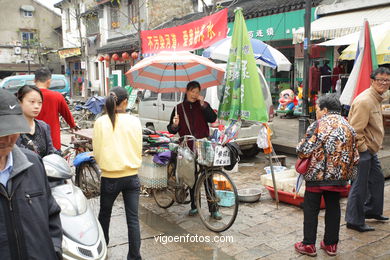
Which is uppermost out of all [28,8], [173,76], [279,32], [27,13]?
[28,8]

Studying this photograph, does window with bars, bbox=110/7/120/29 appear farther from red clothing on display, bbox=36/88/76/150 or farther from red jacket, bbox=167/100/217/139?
red jacket, bbox=167/100/217/139

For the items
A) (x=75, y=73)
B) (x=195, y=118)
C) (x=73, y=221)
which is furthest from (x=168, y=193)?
(x=75, y=73)

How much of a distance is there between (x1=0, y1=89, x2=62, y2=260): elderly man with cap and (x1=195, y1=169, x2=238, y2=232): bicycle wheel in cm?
283

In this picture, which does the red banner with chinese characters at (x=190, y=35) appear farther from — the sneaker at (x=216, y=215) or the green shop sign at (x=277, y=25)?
the green shop sign at (x=277, y=25)

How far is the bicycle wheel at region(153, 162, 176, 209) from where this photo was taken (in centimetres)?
513

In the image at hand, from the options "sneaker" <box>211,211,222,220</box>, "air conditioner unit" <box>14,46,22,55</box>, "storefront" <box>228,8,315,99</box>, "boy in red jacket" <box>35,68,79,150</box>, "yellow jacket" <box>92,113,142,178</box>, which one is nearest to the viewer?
"yellow jacket" <box>92,113,142,178</box>

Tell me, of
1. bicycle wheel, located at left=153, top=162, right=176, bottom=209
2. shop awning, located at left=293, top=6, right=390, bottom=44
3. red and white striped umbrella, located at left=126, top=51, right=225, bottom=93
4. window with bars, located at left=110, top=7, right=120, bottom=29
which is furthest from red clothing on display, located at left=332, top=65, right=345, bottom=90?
window with bars, located at left=110, top=7, right=120, bottom=29

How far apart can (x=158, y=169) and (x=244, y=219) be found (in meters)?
1.34

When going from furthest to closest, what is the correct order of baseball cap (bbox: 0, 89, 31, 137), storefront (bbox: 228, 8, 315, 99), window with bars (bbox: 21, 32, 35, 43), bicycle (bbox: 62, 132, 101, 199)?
window with bars (bbox: 21, 32, 35, 43)
storefront (bbox: 228, 8, 315, 99)
bicycle (bbox: 62, 132, 101, 199)
baseball cap (bbox: 0, 89, 31, 137)

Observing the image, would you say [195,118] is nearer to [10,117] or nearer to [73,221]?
[73,221]

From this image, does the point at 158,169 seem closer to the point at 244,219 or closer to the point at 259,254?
the point at 244,219

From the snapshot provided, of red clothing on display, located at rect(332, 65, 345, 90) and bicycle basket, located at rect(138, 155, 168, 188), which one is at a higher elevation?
A: red clothing on display, located at rect(332, 65, 345, 90)

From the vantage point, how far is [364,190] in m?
4.54

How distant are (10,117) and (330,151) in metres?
2.90
